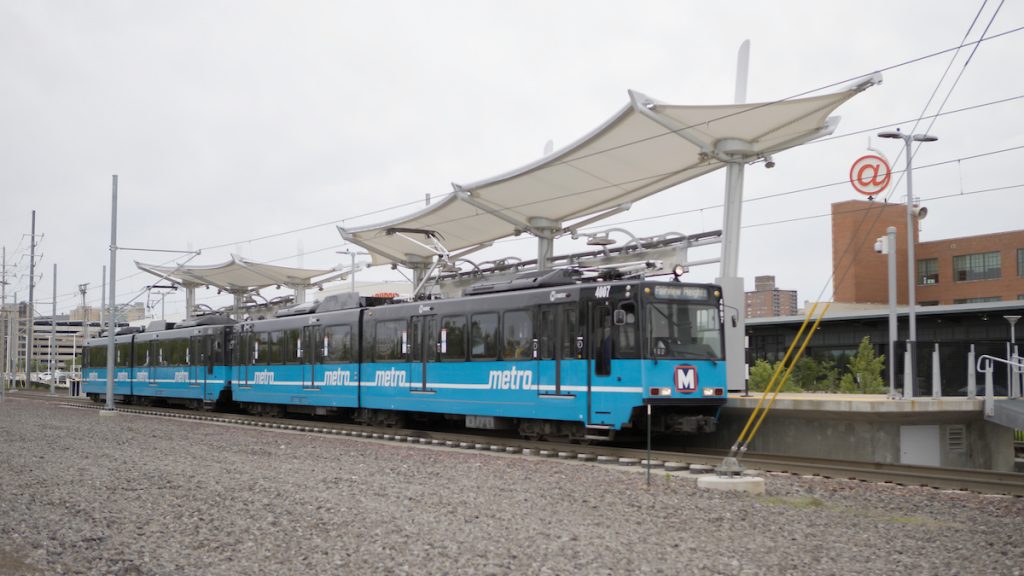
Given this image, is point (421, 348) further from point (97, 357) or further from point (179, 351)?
point (97, 357)

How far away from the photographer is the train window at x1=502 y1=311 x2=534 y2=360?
17234 millimetres

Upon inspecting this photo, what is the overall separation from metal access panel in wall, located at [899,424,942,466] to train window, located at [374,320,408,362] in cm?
1058

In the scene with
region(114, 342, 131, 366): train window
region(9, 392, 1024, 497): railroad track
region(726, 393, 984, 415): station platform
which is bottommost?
region(9, 392, 1024, 497): railroad track

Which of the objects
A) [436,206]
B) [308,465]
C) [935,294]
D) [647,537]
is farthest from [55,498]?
[935,294]

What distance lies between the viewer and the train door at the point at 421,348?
20.1 m

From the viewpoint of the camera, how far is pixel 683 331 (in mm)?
15688

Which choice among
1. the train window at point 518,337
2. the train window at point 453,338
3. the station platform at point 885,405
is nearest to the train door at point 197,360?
the train window at point 453,338

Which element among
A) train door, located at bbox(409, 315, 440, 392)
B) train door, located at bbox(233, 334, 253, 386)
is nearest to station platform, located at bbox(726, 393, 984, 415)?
train door, located at bbox(409, 315, 440, 392)

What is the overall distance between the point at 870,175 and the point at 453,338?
9401 millimetres

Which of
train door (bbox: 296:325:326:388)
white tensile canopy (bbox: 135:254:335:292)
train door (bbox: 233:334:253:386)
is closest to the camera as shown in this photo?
train door (bbox: 296:325:326:388)

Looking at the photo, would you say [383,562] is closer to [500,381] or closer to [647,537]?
[647,537]

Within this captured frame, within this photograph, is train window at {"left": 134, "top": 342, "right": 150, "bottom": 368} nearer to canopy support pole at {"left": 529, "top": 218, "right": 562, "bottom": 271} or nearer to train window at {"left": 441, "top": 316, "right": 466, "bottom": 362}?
canopy support pole at {"left": 529, "top": 218, "right": 562, "bottom": 271}

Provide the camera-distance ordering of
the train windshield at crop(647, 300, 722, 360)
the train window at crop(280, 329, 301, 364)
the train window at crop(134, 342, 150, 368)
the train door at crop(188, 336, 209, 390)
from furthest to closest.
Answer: the train window at crop(134, 342, 150, 368), the train door at crop(188, 336, 209, 390), the train window at crop(280, 329, 301, 364), the train windshield at crop(647, 300, 722, 360)

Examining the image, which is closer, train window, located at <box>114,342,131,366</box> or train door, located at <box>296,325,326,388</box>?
train door, located at <box>296,325,326,388</box>
